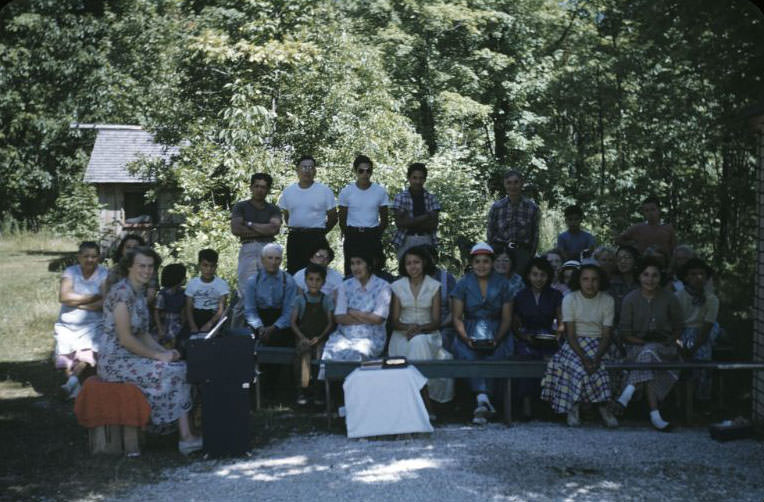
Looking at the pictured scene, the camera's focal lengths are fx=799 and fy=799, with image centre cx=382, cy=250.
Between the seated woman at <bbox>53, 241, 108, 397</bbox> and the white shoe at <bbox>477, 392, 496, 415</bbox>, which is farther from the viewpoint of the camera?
the seated woman at <bbox>53, 241, 108, 397</bbox>

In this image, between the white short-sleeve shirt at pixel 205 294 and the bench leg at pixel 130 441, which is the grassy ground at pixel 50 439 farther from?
the white short-sleeve shirt at pixel 205 294

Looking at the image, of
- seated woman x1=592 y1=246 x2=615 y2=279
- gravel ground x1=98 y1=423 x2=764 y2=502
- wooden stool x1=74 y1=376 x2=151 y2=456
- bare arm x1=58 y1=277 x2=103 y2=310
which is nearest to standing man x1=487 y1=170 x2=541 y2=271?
seated woman x1=592 y1=246 x2=615 y2=279

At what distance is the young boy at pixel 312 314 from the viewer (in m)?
7.55

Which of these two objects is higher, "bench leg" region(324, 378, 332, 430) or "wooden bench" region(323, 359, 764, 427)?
"wooden bench" region(323, 359, 764, 427)

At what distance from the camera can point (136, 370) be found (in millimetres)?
6160

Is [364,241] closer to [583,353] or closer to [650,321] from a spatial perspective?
[583,353]

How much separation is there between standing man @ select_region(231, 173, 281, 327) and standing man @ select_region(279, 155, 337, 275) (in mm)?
200

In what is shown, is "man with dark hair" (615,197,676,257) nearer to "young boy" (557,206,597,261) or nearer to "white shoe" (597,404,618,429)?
"young boy" (557,206,597,261)

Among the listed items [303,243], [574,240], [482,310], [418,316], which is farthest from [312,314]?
[574,240]

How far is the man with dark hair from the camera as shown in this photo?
959 centimetres

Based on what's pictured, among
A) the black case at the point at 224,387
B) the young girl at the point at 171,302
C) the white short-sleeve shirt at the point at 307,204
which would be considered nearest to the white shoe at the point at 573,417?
the black case at the point at 224,387

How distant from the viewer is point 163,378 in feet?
20.3

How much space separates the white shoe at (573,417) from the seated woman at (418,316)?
111 centimetres

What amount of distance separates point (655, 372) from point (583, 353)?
2.11 ft
